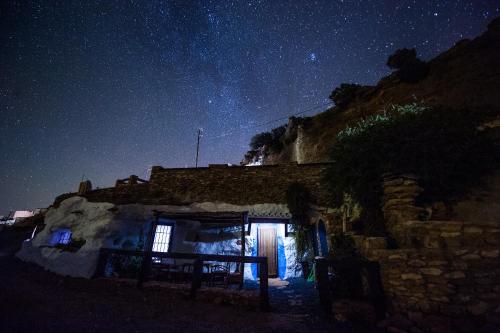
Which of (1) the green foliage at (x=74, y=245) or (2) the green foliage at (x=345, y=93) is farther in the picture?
(2) the green foliage at (x=345, y=93)

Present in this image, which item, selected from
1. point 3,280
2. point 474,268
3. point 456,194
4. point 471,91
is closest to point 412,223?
point 474,268

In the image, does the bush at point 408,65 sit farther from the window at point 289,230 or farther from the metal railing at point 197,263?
the metal railing at point 197,263

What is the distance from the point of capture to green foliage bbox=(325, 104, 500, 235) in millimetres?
6074

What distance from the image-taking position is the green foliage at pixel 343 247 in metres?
6.47

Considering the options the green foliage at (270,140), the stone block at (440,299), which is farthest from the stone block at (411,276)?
the green foliage at (270,140)

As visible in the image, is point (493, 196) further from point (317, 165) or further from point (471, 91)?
point (471, 91)

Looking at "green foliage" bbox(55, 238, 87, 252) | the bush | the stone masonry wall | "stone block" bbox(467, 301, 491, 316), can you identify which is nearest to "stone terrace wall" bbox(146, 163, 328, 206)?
"green foliage" bbox(55, 238, 87, 252)

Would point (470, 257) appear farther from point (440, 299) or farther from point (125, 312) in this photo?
point (125, 312)

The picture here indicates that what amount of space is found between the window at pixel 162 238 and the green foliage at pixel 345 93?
1731 centimetres

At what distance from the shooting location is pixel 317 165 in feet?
41.8

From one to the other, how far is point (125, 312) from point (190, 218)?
513 centimetres

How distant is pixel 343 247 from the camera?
7.16m

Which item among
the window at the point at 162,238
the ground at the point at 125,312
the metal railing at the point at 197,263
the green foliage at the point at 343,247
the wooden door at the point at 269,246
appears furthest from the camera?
the wooden door at the point at 269,246

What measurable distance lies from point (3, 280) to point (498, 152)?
15.5 metres
